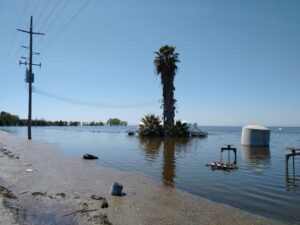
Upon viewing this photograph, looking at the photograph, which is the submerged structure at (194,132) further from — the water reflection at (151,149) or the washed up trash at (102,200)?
the washed up trash at (102,200)

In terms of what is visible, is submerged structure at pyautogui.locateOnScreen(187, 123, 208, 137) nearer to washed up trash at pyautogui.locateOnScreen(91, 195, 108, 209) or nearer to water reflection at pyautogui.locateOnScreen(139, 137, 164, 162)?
water reflection at pyautogui.locateOnScreen(139, 137, 164, 162)

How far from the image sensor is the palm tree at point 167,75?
183 feet

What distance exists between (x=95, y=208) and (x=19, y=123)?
19545 cm

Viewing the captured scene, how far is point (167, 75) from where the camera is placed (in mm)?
56156

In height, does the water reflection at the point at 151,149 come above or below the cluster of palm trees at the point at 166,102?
below

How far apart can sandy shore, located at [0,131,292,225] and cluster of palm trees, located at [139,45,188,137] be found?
4039 centimetres

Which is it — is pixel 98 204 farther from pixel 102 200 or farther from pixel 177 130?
pixel 177 130

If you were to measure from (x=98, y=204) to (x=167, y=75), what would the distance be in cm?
4669

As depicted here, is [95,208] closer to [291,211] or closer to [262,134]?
[291,211]

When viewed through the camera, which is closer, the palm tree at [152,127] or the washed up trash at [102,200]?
the washed up trash at [102,200]

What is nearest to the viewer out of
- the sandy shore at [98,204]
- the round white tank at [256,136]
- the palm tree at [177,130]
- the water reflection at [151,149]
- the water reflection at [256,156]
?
the sandy shore at [98,204]

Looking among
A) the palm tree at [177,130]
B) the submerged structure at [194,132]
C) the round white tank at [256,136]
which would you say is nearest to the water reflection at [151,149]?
the round white tank at [256,136]

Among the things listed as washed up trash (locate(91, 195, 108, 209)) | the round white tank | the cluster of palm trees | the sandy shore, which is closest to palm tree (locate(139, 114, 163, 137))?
the cluster of palm trees

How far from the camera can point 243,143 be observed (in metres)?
39.0
